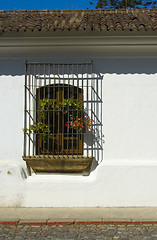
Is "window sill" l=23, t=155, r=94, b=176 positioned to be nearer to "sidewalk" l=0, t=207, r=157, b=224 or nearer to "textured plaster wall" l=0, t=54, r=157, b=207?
"textured plaster wall" l=0, t=54, r=157, b=207

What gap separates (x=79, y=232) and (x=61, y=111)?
252 centimetres

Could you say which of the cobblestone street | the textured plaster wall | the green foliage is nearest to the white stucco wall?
the textured plaster wall

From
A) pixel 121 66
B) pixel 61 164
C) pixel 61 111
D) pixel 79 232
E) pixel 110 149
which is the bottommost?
pixel 79 232

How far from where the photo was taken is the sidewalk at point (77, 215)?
5.15m

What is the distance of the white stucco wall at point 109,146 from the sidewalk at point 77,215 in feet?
0.67

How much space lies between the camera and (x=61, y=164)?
239 inches

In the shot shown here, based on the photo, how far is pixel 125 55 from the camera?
612 cm

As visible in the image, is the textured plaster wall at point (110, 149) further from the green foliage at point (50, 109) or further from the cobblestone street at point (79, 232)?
the cobblestone street at point (79, 232)

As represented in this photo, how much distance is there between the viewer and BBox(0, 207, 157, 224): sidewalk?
515cm

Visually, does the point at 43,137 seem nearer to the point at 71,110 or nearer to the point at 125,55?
the point at 71,110

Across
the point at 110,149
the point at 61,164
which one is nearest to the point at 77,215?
the point at 61,164

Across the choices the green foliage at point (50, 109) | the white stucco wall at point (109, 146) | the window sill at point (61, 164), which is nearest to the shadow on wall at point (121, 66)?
the white stucco wall at point (109, 146)

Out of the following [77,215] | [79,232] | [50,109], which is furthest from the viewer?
[50,109]

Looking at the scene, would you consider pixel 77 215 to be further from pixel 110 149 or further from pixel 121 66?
pixel 121 66
